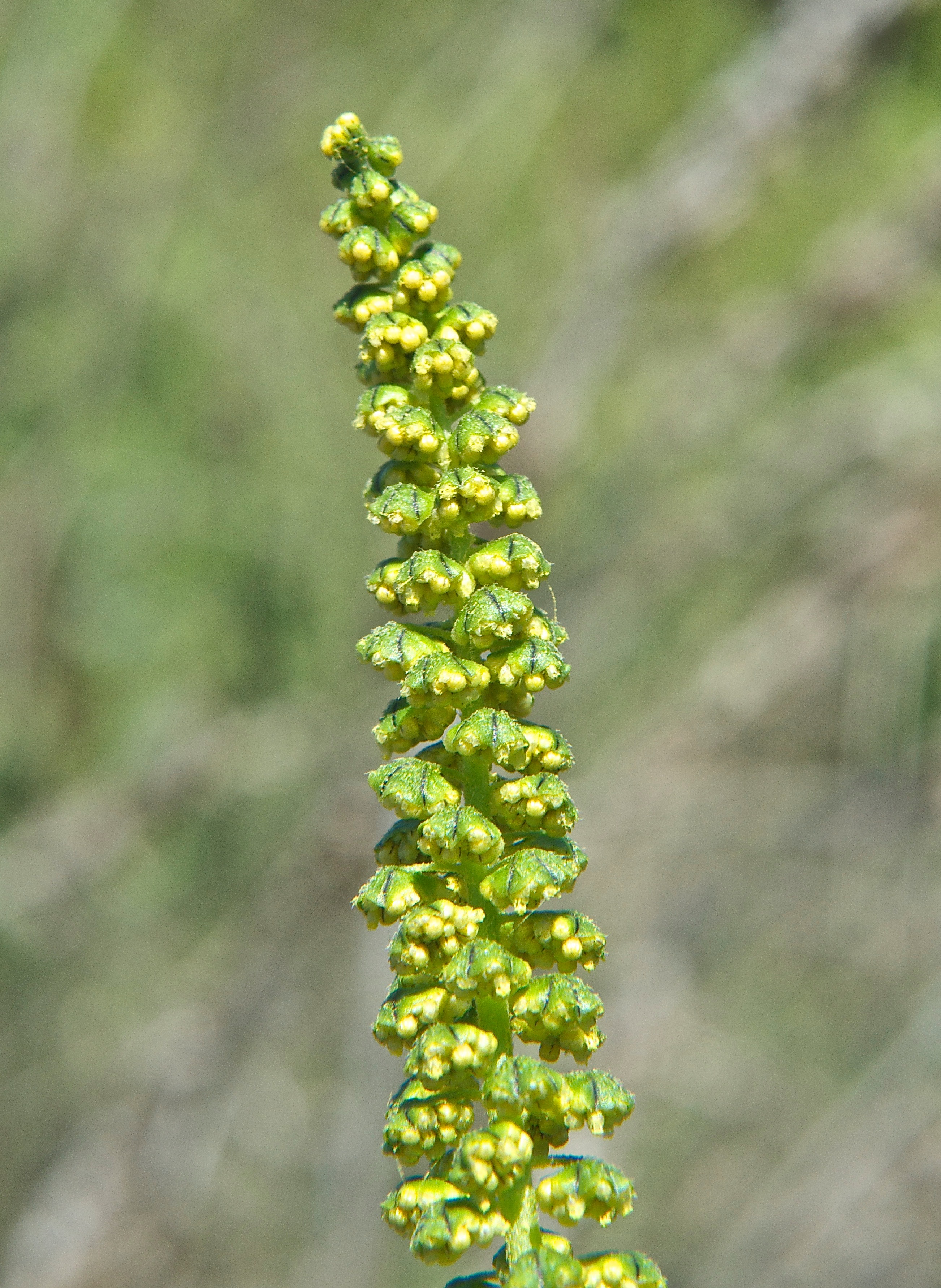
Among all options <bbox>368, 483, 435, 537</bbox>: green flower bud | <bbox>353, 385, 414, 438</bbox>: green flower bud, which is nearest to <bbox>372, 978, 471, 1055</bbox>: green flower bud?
<bbox>368, 483, 435, 537</bbox>: green flower bud

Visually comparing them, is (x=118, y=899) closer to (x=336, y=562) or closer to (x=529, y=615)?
(x=336, y=562)

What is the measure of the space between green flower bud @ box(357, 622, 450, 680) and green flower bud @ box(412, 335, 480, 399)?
19 centimetres

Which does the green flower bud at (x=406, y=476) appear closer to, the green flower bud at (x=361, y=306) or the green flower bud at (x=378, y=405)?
the green flower bud at (x=378, y=405)

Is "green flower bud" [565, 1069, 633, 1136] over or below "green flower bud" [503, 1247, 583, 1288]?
over

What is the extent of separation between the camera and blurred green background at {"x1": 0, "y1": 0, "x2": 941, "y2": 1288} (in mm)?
4086

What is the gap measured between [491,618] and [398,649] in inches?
4.5

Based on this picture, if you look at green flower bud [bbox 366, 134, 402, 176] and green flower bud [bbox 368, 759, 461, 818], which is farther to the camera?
green flower bud [bbox 366, 134, 402, 176]

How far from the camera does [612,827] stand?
469cm

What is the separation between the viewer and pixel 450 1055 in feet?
3.59

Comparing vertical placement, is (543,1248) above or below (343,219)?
below

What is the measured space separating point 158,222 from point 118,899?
8.99 ft

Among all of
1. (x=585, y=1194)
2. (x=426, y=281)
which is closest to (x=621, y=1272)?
(x=585, y=1194)

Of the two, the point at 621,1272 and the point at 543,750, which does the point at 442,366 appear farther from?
the point at 621,1272

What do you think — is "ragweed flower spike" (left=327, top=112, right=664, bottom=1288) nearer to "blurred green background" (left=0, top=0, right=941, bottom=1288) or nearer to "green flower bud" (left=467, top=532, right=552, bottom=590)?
"green flower bud" (left=467, top=532, right=552, bottom=590)
